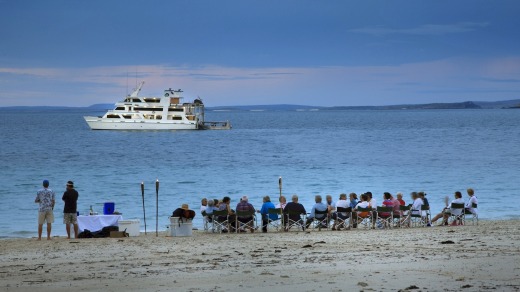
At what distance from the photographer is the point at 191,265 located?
12.6 metres

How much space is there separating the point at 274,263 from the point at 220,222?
640 centimetres

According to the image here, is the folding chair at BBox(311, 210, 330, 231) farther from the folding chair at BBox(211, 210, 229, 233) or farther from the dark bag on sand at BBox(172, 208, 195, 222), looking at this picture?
the dark bag on sand at BBox(172, 208, 195, 222)

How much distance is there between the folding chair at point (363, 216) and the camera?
19.3m

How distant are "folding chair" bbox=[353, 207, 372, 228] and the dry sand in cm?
171

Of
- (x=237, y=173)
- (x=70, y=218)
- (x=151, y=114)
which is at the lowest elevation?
(x=70, y=218)

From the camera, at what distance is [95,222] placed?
704 inches

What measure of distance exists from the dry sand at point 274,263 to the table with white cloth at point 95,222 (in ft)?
2.40

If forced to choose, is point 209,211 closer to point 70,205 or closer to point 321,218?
point 321,218

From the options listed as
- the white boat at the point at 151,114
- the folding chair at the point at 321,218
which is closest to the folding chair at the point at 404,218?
the folding chair at the point at 321,218

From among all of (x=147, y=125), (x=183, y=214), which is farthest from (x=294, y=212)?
(x=147, y=125)

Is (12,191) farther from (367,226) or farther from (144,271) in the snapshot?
(144,271)

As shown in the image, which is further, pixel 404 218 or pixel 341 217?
pixel 404 218

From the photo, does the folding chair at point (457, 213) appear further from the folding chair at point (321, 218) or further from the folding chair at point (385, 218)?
the folding chair at point (321, 218)

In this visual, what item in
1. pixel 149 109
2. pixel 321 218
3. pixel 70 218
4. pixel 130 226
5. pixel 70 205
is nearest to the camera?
pixel 70 205
